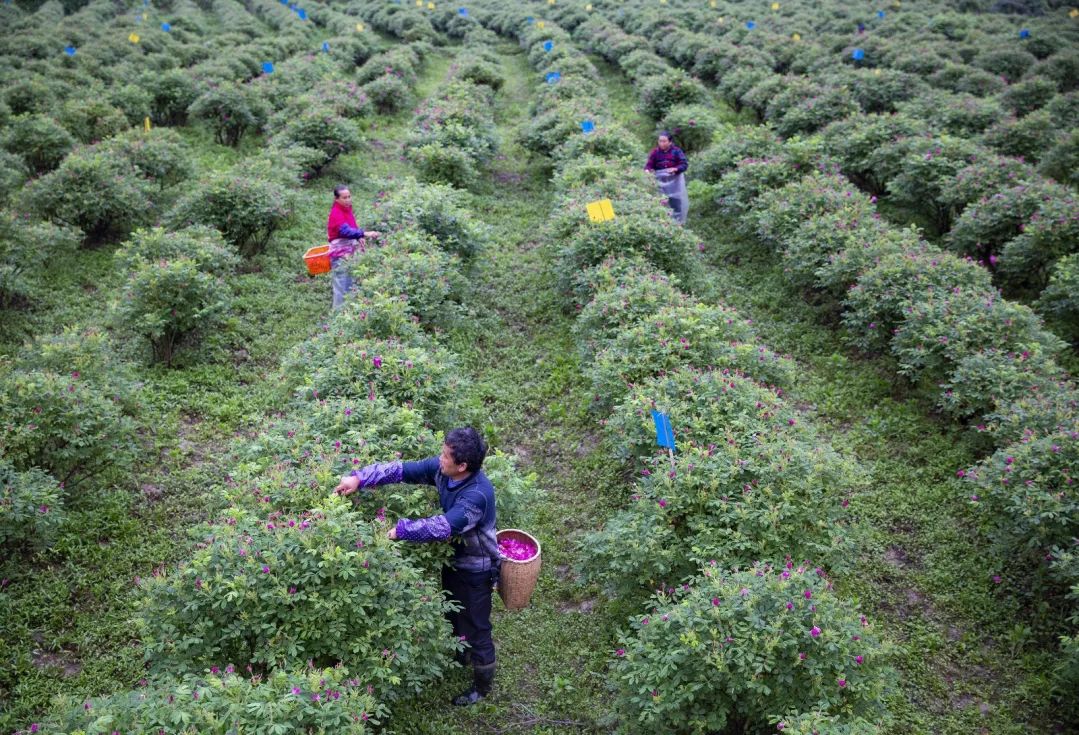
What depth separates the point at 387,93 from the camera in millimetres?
15969

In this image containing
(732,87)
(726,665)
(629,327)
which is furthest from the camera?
(732,87)

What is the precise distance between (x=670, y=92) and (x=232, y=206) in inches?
349

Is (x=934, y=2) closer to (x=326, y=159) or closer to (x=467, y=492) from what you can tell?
(x=326, y=159)

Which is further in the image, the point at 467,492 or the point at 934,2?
the point at 934,2

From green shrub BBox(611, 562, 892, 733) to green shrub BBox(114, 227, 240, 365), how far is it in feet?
17.8

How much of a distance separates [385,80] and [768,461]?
45.4 ft

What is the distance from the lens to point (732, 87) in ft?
51.8

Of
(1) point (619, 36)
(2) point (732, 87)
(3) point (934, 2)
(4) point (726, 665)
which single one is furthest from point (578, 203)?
(3) point (934, 2)

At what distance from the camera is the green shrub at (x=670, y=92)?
568 inches

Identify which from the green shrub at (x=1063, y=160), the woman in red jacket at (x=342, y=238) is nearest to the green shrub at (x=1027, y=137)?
the green shrub at (x=1063, y=160)

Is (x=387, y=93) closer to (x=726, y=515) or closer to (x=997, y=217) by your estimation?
(x=997, y=217)

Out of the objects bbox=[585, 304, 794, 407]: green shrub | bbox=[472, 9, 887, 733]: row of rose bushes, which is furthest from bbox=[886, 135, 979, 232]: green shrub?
bbox=[585, 304, 794, 407]: green shrub

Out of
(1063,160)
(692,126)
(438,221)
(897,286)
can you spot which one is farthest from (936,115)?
(438,221)

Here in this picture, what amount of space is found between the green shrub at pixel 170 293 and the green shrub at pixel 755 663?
543cm
